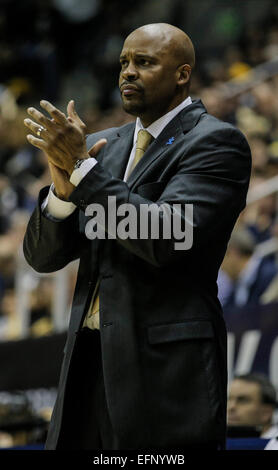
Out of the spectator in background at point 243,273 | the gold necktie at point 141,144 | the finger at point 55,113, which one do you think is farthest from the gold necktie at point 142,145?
the spectator in background at point 243,273

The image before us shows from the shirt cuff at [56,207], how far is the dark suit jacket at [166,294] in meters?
0.03

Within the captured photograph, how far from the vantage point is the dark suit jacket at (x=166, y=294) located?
2.48 metres

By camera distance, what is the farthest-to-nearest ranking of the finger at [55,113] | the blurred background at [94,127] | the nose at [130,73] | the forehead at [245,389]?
the blurred background at [94,127] → the forehead at [245,389] → the nose at [130,73] → the finger at [55,113]

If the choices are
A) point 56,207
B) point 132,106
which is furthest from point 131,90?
point 56,207

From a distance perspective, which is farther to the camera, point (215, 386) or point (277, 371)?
point (277, 371)

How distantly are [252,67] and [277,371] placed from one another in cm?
532

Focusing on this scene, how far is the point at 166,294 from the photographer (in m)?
2.55

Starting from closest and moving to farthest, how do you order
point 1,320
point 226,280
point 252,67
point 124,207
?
point 124,207 < point 226,280 < point 1,320 < point 252,67

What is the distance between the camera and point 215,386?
2.53m

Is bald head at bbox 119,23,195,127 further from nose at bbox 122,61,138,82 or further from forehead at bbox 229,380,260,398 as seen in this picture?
forehead at bbox 229,380,260,398

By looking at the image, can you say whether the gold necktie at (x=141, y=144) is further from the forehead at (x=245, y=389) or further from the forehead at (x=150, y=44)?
the forehead at (x=245, y=389)

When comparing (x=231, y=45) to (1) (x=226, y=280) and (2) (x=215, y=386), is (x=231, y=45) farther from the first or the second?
(2) (x=215, y=386)

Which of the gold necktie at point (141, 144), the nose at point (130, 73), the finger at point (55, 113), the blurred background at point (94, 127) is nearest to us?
the finger at point (55, 113)

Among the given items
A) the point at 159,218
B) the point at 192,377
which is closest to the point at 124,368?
the point at 192,377
